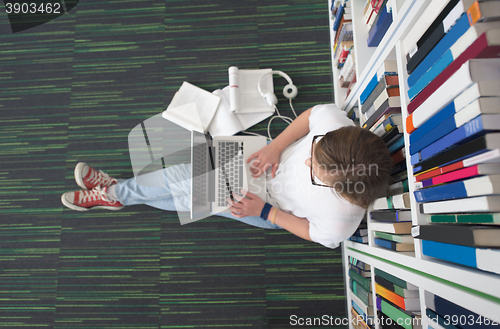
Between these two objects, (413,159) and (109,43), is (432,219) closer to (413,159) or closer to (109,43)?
(413,159)

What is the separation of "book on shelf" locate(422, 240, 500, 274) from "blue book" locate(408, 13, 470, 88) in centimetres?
41


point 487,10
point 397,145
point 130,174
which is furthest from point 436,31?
point 130,174

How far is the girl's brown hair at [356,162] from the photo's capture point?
2.62 feet

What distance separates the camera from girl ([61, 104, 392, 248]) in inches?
31.9

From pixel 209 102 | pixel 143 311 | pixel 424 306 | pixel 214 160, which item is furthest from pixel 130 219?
pixel 424 306

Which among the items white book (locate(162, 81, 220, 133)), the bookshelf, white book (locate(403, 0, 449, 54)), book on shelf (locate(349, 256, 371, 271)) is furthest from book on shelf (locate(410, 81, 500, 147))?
white book (locate(162, 81, 220, 133))

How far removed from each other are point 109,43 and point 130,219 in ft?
3.91

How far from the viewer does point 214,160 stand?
126 centimetres

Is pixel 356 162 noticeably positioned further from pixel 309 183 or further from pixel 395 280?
pixel 395 280

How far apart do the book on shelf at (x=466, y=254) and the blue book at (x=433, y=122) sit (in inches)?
10.4

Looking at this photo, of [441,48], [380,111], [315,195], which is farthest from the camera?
[315,195]

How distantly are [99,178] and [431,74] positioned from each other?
1.62 metres

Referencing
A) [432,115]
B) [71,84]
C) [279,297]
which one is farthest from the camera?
[71,84]

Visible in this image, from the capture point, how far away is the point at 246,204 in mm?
1201
